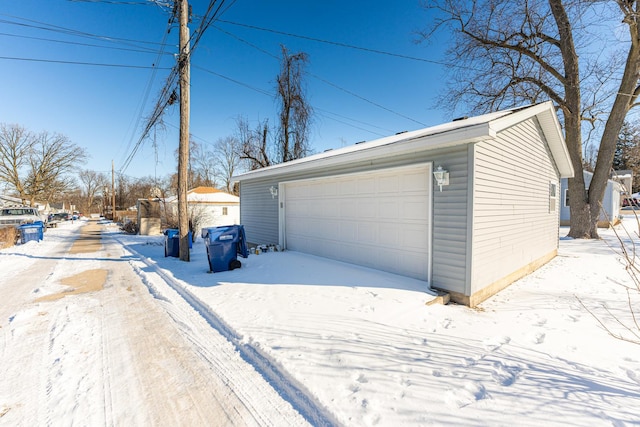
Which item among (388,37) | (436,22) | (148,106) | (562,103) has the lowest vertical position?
(148,106)

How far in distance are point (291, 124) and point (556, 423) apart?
16210 mm

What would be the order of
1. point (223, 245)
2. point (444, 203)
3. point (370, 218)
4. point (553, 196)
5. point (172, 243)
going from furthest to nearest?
point (553, 196)
point (172, 243)
point (223, 245)
point (370, 218)
point (444, 203)

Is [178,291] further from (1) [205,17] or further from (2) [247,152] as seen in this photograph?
(2) [247,152]

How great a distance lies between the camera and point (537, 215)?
24.6 feet

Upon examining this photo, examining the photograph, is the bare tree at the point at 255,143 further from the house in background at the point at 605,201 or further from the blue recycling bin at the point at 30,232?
the house in background at the point at 605,201

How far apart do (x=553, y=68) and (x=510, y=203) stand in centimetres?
999

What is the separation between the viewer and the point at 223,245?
6.40 m

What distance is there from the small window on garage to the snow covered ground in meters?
3.72

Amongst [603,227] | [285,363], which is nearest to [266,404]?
[285,363]

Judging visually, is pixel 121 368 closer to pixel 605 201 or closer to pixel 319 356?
pixel 319 356

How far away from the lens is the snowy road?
214 centimetres

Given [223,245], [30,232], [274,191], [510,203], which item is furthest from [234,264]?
[30,232]

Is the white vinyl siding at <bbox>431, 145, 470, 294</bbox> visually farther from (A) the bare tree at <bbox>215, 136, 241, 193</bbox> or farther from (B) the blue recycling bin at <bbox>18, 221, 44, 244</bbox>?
(A) the bare tree at <bbox>215, 136, 241, 193</bbox>

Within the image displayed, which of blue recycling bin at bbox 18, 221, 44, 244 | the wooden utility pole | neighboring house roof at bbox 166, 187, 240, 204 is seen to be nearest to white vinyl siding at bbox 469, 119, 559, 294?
the wooden utility pole
